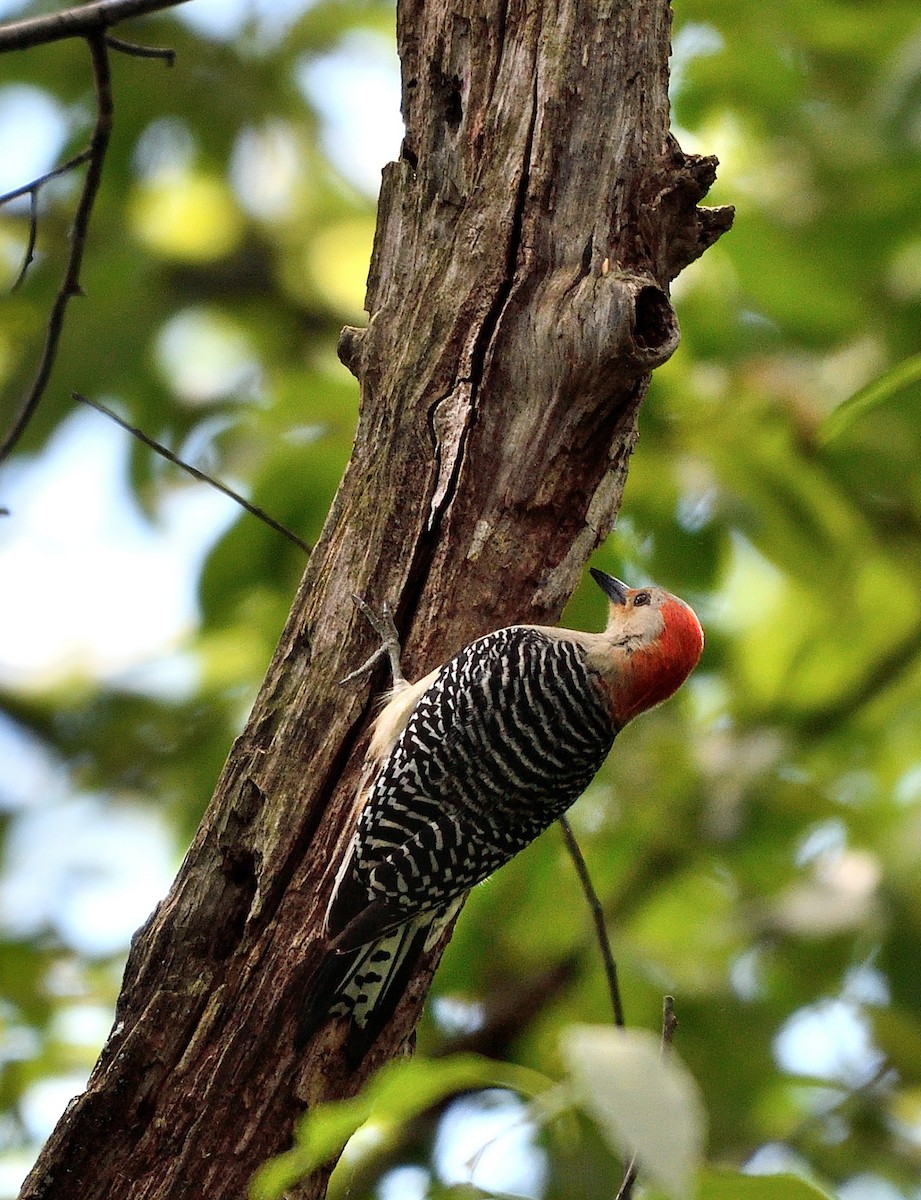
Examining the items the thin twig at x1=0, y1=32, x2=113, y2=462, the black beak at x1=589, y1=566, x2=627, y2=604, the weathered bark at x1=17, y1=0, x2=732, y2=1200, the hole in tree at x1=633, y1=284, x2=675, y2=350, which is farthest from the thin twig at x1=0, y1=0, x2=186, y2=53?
the black beak at x1=589, y1=566, x2=627, y2=604

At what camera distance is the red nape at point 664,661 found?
5250 millimetres

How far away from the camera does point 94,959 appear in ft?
20.4

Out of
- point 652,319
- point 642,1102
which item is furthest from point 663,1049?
point 652,319

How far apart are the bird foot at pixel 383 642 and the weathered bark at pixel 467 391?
41 mm

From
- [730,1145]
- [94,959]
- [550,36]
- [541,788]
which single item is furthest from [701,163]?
[94,959]

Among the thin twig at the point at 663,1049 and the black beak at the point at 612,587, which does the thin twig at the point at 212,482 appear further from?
the thin twig at the point at 663,1049

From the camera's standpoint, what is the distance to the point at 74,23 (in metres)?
3.57

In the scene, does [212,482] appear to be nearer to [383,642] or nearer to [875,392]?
[383,642]

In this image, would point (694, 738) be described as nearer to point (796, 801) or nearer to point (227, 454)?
point (796, 801)

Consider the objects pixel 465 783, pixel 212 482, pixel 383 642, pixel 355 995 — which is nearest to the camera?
pixel 355 995

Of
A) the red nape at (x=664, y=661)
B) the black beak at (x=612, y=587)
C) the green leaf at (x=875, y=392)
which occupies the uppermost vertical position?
the black beak at (x=612, y=587)

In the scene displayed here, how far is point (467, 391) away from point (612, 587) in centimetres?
141

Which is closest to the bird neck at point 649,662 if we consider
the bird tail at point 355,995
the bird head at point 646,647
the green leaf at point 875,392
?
the bird head at point 646,647

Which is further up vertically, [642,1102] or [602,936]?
[602,936]
